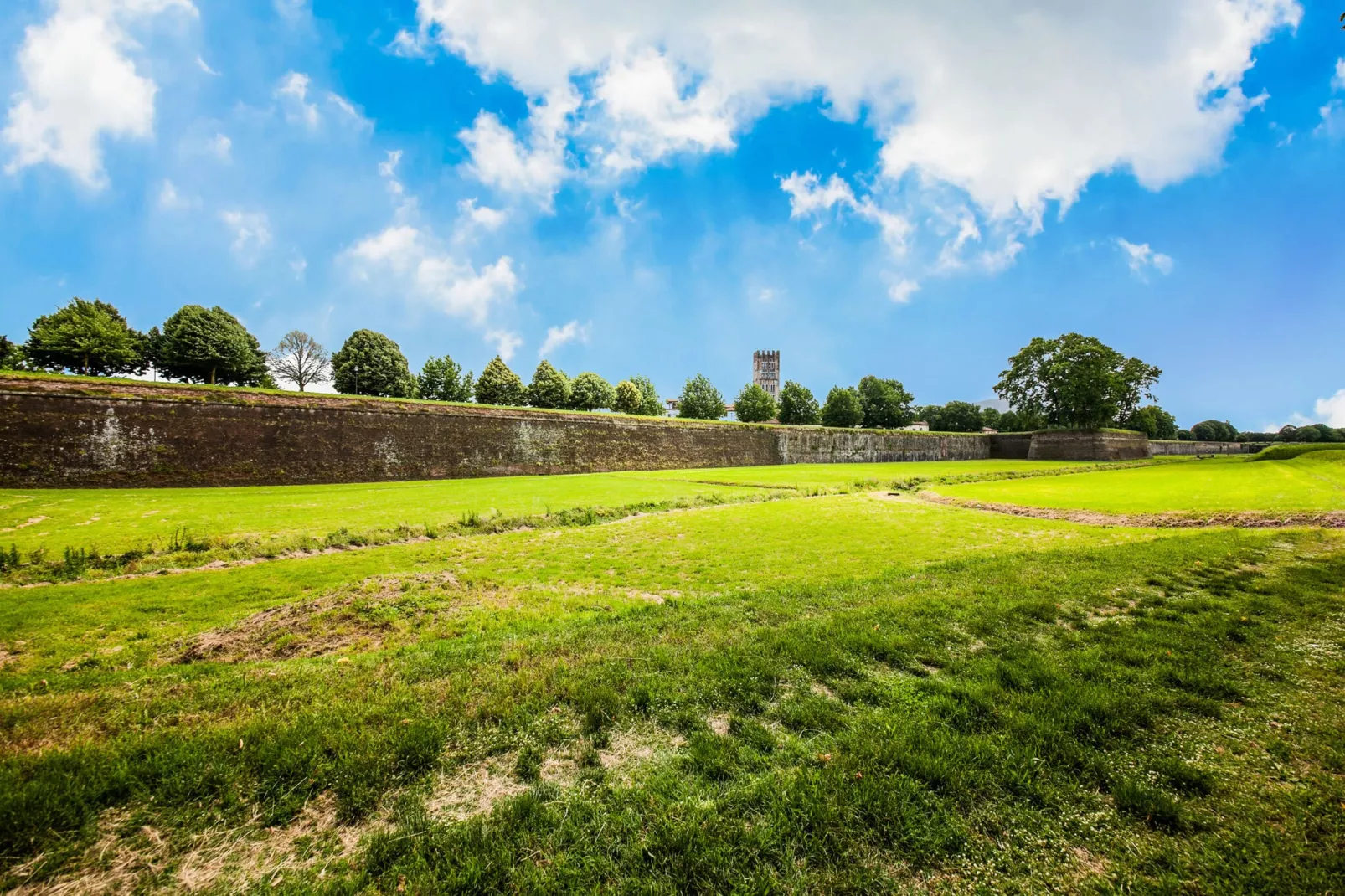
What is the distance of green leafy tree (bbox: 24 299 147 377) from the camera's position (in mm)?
34562

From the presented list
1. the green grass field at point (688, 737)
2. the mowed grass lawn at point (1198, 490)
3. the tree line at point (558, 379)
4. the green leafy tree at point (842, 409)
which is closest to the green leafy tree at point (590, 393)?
the tree line at point (558, 379)

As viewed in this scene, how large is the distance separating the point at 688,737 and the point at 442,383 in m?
57.9

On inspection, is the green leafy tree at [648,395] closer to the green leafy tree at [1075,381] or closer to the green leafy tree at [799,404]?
the green leafy tree at [799,404]

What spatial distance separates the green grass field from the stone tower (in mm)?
105204

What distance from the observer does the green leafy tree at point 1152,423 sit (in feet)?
221

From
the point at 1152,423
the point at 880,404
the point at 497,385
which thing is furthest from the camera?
the point at 880,404

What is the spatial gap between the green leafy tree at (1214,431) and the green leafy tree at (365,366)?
127452 millimetres

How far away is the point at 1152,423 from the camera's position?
6844cm

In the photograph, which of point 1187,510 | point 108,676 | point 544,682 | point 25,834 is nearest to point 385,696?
point 544,682

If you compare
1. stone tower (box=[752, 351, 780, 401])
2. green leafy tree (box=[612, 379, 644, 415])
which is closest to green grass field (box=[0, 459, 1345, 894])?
green leafy tree (box=[612, 379, 644, 415])

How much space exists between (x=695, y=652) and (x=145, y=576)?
10.1 meters

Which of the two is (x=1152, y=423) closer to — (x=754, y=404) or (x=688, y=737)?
(x=754, y=404)

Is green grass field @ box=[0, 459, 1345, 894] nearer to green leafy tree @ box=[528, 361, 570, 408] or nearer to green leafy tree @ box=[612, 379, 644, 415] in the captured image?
green leafy tree @ box=[528, 361, 570, 408]

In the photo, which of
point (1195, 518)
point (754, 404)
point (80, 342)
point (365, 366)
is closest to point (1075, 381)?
point (754, 404)
